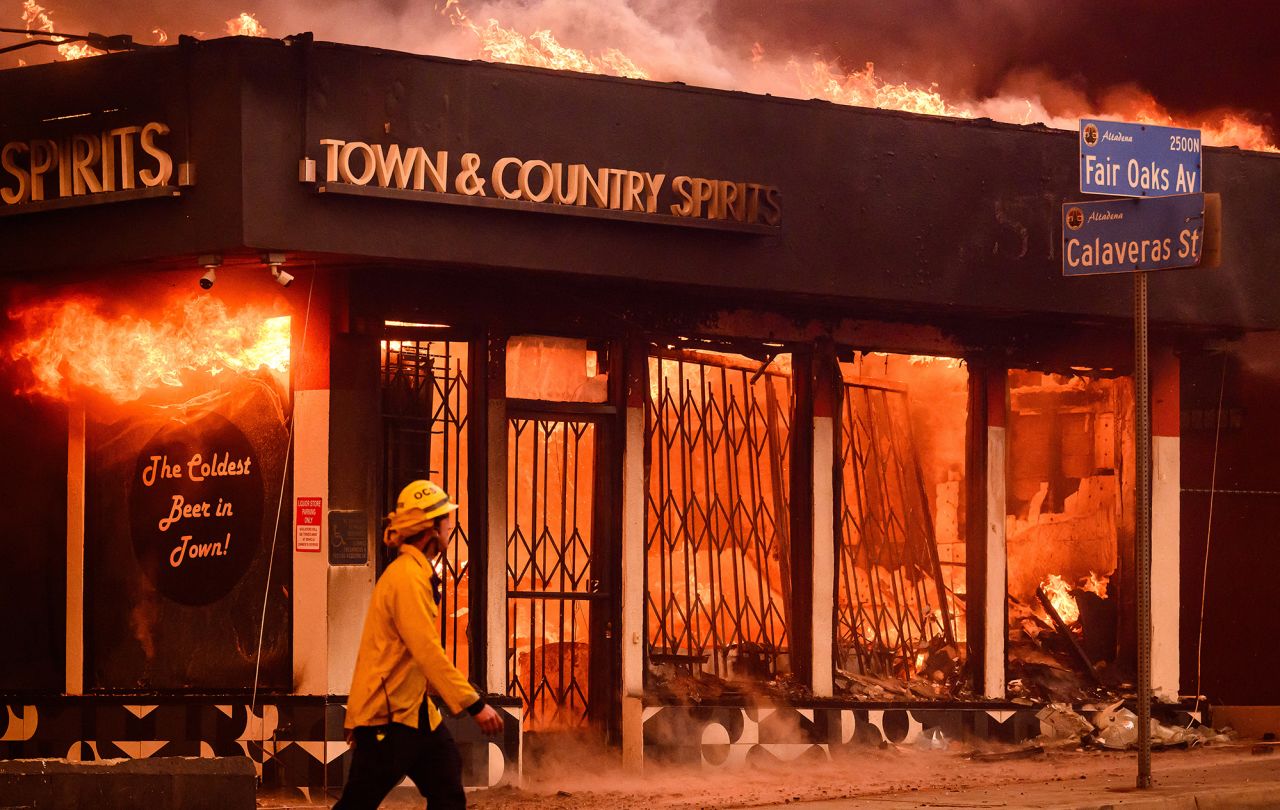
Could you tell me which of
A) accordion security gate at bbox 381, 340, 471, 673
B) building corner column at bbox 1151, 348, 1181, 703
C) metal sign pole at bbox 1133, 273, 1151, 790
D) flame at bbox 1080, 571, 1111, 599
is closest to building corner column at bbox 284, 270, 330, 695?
accordion security gate at bbox 381, 340, 471, 673

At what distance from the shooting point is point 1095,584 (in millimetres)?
15008

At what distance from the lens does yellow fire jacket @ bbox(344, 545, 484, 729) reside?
283 inches

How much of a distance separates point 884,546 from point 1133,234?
3858mm

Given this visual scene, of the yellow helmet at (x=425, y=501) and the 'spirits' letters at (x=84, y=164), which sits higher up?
the 'spirits' letters at (x=84, y=164)

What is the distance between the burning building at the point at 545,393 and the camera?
11312mm

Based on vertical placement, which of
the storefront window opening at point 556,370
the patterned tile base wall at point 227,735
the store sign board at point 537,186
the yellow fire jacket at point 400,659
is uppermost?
the store sign board at point 537,186

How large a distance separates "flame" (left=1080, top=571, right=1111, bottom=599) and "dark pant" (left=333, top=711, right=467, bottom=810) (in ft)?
29.3

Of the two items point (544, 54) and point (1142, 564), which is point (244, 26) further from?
point (1142, 564)

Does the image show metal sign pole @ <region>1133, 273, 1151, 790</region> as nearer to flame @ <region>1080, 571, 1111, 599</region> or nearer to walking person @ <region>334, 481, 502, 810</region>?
flame @ <region>1080, 571, 1111, 599</region>

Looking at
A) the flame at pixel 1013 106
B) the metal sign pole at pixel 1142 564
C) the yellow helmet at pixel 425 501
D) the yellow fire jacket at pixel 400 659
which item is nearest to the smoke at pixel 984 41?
the flame at pixel 1013 106

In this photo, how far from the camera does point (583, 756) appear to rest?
1267 cm

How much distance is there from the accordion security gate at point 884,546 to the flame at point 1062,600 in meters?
1.08

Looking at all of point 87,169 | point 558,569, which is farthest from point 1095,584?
point 87,169

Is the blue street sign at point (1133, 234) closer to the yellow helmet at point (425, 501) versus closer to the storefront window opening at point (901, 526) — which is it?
the storefront window opening at point (901, 526)
